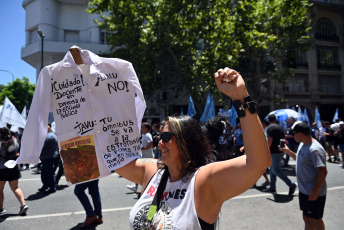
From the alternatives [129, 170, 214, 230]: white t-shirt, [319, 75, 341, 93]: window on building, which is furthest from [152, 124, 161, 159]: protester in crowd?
[319, 75, 341, 93]: window on building

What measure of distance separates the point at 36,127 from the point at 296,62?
3118 cm

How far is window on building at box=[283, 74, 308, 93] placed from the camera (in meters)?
28.5

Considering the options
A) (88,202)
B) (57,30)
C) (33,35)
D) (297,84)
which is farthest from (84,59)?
(297,84)

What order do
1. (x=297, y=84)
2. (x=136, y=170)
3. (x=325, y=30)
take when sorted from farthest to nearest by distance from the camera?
(x=325, y=30)
(x=297, y=84)
(x=136, y=170)

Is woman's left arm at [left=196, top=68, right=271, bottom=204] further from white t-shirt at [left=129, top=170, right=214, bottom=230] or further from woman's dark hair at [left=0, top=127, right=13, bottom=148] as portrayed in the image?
woman's dark hair at [left=0, top=127, right=13, bottom=148]

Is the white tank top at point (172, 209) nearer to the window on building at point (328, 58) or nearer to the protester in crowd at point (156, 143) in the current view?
the protester in crowd at point (156, 143)

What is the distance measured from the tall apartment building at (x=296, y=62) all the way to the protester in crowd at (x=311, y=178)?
20752 mm

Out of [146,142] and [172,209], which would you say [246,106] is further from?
[146,142]

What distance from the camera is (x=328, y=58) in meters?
30.0

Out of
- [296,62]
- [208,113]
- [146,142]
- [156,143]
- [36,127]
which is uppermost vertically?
[296,62]

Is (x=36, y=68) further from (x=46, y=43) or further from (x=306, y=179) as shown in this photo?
(x=306, y=179)

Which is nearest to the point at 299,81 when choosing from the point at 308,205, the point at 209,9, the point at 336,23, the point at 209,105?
the point at 336,23

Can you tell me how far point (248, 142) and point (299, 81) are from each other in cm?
3115

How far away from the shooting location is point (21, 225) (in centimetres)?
479
